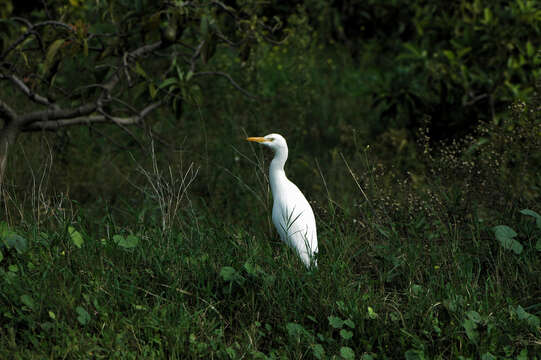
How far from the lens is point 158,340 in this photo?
230cm

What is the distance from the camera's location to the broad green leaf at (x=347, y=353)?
2.26 metres

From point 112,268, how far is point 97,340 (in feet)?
1.33

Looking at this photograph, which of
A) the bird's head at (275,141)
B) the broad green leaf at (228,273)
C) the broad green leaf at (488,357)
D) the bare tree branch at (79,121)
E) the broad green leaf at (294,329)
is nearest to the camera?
the broad green leaf at (488,357)

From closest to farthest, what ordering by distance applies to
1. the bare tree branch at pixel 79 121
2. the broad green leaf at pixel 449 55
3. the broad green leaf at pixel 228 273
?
1. the broad green leaf at pixel 228 273
2. the bare tree branch at pixel 79 121
3. the broad green leaf at pixel 449 55

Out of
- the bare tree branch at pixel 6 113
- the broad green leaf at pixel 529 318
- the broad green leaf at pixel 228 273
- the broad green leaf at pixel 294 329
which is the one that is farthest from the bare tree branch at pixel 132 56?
the broad green leaf at pixel 529 318

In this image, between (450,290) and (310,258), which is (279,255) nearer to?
(310,258)

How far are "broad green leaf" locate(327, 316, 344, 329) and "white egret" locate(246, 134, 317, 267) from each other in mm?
388

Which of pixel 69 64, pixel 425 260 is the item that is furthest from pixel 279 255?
pixel 69 64

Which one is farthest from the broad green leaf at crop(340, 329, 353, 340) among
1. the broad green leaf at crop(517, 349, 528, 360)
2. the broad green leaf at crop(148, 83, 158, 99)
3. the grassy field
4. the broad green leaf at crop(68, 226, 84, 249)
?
the broad green leaf at crop(148, 83, 158, 99)

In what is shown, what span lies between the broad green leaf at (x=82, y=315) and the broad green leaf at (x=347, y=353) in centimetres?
102

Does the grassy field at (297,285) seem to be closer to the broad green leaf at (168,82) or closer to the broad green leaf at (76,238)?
the broad green leaf at (76,238)

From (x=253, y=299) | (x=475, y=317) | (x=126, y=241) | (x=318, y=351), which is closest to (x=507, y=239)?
(x=475, y=317)

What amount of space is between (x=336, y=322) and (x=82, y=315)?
102 cm

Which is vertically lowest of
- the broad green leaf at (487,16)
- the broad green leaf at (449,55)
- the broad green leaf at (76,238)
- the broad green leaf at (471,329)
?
the broad green leaf at (471,329)
